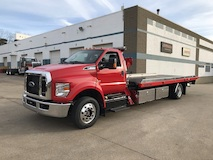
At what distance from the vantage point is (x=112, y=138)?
15.6ft

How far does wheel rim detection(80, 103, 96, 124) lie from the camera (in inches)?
212

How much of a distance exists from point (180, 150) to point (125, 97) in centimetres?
300

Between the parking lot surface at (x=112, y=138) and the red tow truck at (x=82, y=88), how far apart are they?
1.75 ft

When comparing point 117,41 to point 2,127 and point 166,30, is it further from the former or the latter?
point 2,127

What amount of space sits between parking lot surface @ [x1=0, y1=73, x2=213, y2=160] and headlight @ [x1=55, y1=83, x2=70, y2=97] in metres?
1.04

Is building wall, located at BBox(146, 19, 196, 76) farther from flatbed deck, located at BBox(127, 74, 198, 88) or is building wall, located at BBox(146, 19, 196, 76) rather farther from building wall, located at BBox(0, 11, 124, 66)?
flatbed deck, located at BBox(127, 74, 198, 88)

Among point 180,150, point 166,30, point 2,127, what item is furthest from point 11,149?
point 166,30

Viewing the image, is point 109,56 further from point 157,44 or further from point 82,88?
point 157,44

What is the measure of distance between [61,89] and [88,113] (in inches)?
43.2

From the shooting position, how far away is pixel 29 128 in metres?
5.40

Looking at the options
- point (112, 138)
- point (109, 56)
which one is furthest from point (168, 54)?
point (112, 138)

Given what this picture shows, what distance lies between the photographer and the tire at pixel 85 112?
5227mm

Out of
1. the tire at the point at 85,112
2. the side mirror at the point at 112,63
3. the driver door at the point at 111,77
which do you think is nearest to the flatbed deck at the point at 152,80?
the driver door at the point at 111,77

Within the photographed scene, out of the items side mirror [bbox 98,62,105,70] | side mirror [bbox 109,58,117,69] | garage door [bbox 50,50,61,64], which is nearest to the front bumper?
side mirror [bbox 98,62,105,70]
